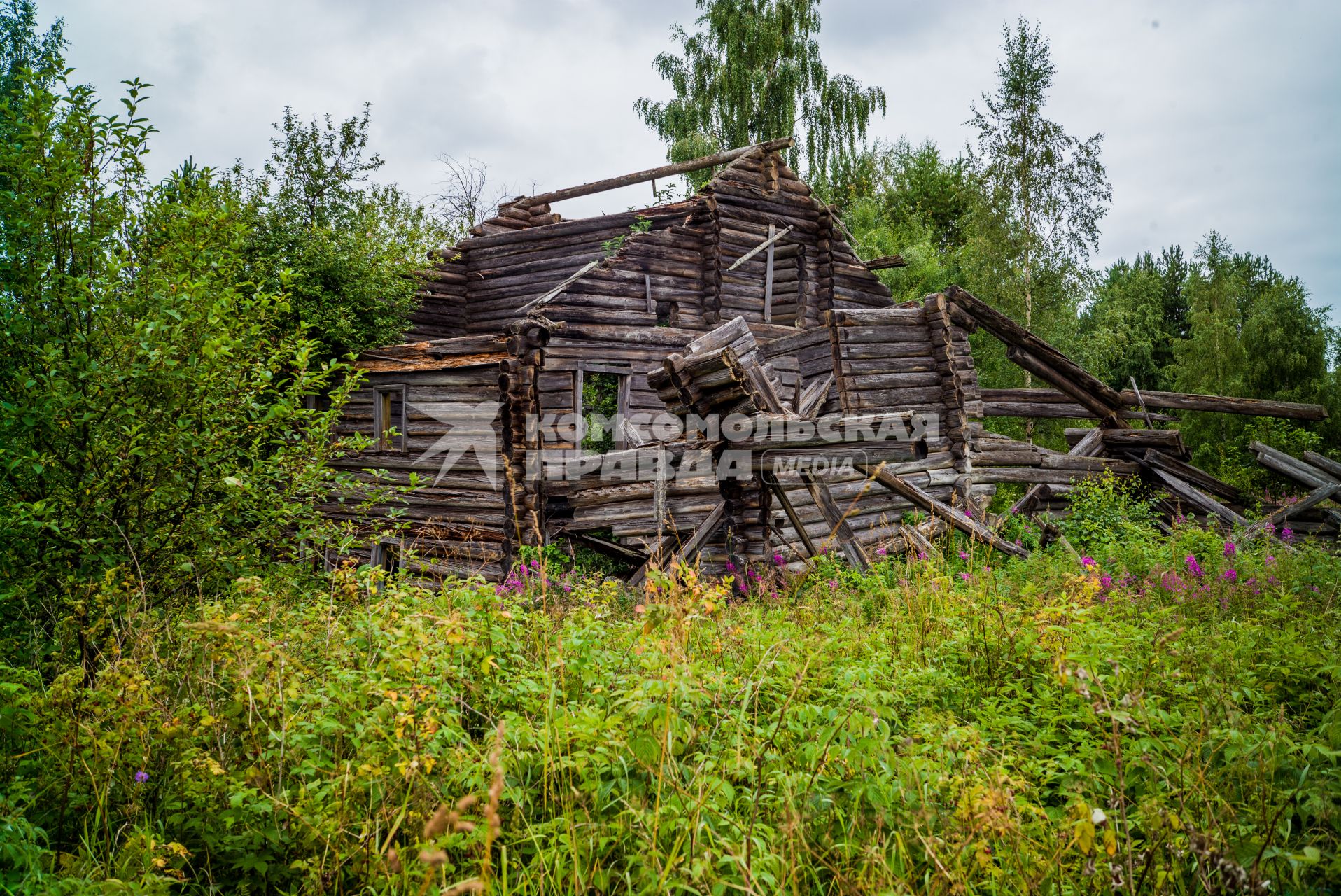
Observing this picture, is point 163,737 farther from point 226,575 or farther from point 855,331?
point 855,331

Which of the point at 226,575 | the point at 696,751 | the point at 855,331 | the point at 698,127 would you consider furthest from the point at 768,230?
the point at 696,751

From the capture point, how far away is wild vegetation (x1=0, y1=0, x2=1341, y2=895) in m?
2.29

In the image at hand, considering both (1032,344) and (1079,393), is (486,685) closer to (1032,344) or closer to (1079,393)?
(1032,344)

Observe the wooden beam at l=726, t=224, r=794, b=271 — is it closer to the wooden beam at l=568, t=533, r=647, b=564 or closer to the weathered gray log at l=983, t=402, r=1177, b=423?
the weathered gray log at l=983, t=402, r=1177, b=423

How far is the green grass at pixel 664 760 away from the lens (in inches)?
87.5

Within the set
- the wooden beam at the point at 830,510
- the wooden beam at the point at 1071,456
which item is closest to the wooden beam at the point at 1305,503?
the wooden beam at the point at 1071,456

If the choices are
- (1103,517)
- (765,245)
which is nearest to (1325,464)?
(1103,517)

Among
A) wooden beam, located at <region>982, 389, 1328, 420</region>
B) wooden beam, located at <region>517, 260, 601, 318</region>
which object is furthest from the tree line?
wooden beam, located at <region>517, 260, 601, 318</region>

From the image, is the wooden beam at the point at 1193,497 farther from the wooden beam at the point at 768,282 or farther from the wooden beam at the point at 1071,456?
the wooden beam at the point at 768,282

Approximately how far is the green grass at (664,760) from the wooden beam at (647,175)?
52.6 ft

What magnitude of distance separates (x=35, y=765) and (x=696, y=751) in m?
2.87

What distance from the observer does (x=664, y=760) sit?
97.7 inches

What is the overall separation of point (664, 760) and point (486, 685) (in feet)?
3.59

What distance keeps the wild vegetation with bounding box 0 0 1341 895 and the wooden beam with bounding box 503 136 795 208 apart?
1356cm
